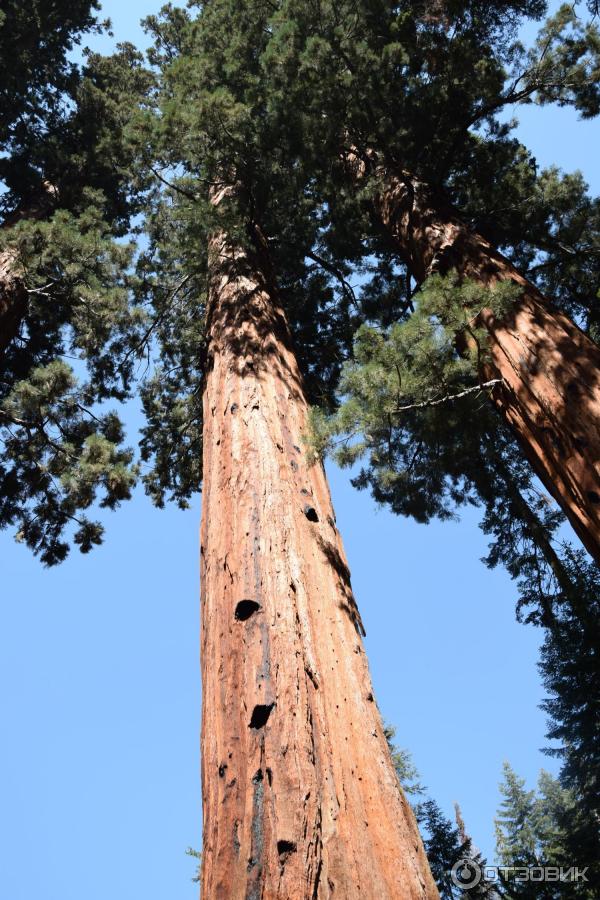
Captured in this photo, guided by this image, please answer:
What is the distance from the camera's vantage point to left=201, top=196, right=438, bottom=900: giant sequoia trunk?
1854 millimetres

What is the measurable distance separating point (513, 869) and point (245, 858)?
773 centimetres

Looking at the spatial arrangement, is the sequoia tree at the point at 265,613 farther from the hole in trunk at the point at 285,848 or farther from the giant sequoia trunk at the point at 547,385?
the giant sequoia trunk at the point at 547,385

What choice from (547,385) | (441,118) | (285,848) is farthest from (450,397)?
(441,118)

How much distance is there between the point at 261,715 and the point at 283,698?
103 mm

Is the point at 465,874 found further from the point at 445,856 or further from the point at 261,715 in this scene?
the point at 261,715

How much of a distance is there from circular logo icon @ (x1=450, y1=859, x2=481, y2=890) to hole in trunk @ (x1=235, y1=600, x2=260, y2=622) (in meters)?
7.92

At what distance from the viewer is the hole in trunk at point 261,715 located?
2.25m

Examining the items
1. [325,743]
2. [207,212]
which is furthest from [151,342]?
[325,743]

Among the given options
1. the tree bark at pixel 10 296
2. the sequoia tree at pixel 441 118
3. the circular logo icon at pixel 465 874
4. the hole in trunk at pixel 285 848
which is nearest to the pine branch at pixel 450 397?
the sequoia tree at pixel 441 118

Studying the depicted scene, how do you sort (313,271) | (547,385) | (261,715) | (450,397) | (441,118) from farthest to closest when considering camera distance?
(313,271), (441,118), (450,397), (547,385), (261,715)

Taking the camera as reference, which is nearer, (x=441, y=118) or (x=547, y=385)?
(x=547, y=385)

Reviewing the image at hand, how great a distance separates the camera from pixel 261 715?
228cm

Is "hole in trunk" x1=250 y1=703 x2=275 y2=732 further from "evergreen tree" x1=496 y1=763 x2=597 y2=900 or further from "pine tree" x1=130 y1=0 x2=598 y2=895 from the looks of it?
"evergreen tree" x1=496 y1=763 x2=597 y2=900

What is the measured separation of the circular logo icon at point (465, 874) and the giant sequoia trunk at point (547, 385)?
7422mm
